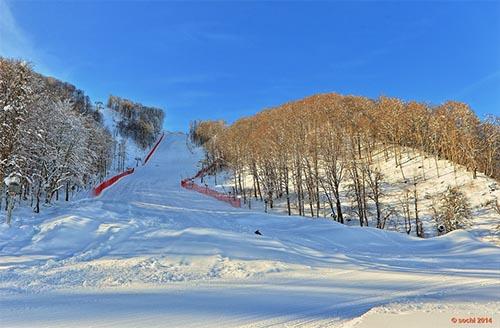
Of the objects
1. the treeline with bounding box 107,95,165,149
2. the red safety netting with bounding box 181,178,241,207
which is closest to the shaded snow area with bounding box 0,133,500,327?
the red safety netting with bounding box 181,178,241,207

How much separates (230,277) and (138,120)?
445 feet

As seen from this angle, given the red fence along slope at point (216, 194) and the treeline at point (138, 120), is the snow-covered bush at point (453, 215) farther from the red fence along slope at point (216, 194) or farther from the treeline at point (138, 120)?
the treeline at point (138, 120)

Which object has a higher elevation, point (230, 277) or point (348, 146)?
point (348, 146)

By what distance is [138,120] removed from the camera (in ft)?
454

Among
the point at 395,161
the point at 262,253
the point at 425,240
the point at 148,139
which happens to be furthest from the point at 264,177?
the point at 148,139

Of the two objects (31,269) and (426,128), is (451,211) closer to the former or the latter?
(426,128)

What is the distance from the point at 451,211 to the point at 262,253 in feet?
96.0

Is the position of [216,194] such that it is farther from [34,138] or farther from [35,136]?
[35,136]

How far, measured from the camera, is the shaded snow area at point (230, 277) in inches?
267

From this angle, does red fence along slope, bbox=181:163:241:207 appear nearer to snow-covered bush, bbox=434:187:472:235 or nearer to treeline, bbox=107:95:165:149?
snow-covered bush, bbox=434:187:472:235

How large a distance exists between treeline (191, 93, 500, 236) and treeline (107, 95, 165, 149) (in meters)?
66.1

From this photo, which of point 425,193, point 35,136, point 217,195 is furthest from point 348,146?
point 35,136

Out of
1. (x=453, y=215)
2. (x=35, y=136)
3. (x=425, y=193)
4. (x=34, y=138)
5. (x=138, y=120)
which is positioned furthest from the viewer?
(x=138, y=120)

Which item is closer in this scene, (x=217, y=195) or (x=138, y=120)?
(x=217, y=195)
